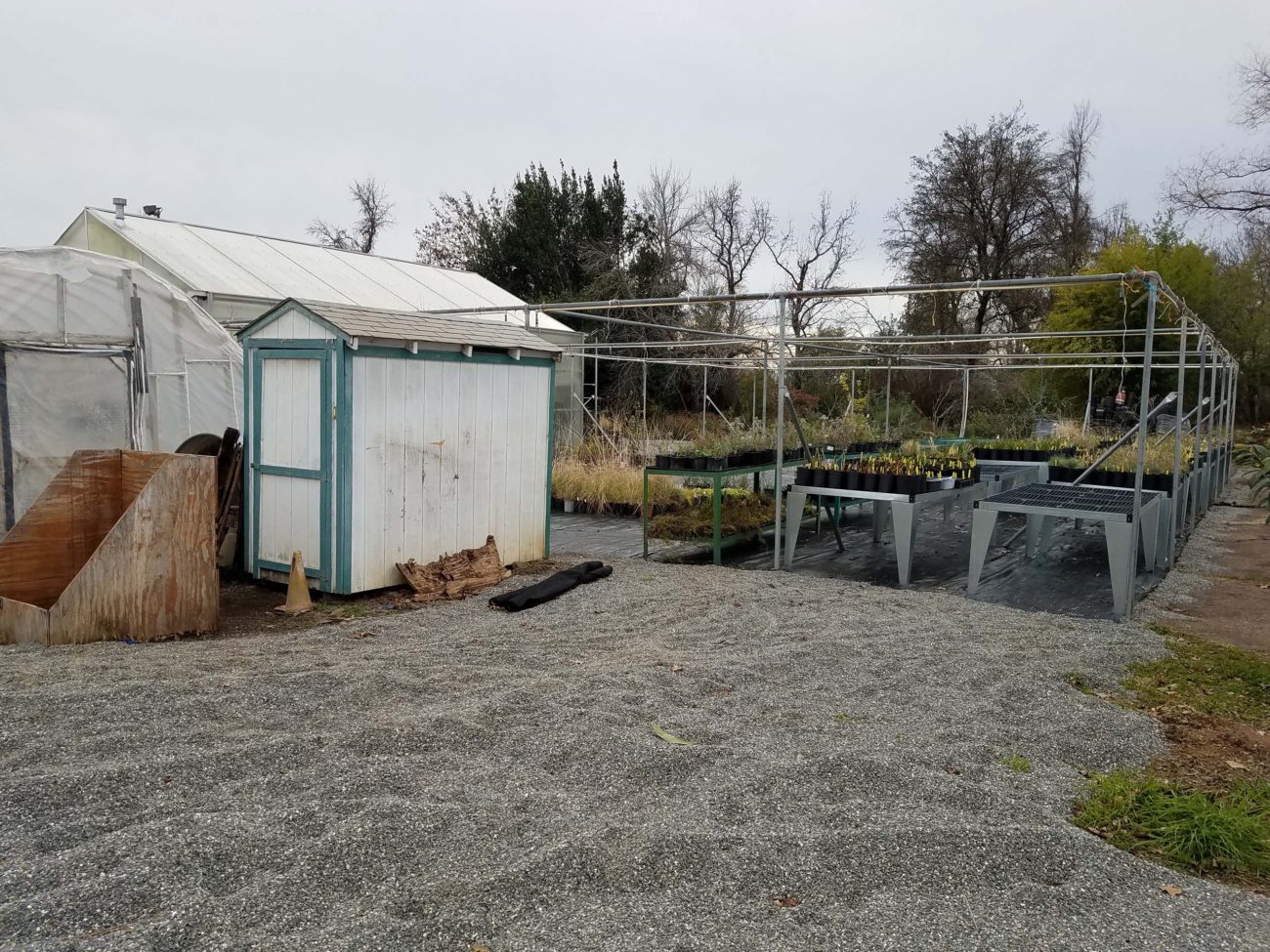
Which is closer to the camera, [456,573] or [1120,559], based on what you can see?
[1120,559]

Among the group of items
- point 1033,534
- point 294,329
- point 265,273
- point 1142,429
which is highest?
point 265,273

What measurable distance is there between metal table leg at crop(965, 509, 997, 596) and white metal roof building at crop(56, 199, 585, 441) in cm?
558

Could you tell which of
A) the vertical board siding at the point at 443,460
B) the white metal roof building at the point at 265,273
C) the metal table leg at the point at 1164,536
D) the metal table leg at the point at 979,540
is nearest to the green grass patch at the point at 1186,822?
the metal table leg at the point at 979,540

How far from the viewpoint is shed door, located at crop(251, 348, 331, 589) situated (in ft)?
20.2

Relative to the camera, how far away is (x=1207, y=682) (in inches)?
189

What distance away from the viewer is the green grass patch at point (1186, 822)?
2867 mm

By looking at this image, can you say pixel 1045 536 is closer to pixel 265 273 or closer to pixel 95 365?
pixel 95 365

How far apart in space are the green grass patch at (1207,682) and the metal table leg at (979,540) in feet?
4.78

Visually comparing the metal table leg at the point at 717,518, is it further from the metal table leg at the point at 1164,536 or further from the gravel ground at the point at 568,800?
the metal table leg at the point at 1164,536

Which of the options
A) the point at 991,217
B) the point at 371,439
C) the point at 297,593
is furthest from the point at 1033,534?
the point at 991,217

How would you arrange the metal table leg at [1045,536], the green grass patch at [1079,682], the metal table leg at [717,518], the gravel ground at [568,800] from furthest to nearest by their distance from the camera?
the metal table leg at [1045,536] < the metal table leg at [717,518] < the green grass patch at [1079,682] < the gravel ground at [568,800]

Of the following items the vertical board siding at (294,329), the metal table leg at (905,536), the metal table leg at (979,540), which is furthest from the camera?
the metal table leg at (905,536)

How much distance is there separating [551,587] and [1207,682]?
3840 millimetres

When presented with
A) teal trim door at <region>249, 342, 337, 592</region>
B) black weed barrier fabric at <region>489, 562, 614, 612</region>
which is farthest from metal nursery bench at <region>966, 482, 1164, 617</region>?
teal trim door at <region>249, 342, 337, 592</region>
